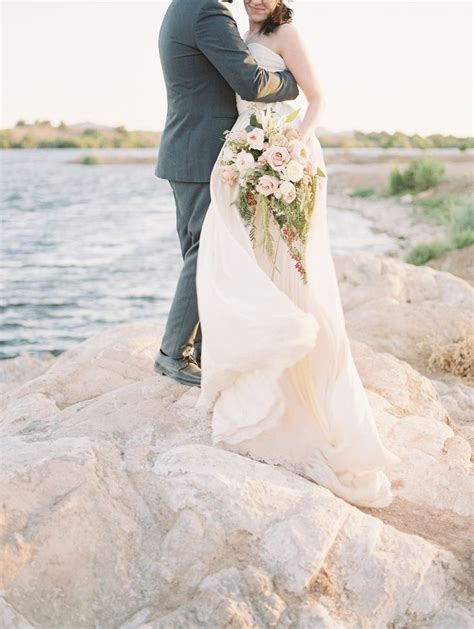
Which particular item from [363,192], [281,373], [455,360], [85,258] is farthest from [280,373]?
[363,192]

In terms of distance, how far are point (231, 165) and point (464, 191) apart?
2223cm

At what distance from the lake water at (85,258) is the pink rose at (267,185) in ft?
25.0

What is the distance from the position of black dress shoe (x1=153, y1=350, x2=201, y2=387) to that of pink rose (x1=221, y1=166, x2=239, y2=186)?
1155mm

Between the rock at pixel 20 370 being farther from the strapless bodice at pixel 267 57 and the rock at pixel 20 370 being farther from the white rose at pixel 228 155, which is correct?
the strapless bodice at pixel 267 57

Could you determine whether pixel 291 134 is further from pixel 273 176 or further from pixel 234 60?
pixel 234 60

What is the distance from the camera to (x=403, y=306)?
8.85 metres

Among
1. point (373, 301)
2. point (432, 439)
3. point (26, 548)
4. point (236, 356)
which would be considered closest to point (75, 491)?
point (26, 548)

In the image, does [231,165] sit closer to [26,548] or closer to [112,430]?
[112,430]

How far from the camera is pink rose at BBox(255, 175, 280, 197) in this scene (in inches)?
160

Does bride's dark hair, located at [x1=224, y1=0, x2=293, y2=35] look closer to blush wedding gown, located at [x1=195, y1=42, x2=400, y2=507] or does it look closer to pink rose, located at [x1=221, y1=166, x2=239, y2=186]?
blush wedding gown, located at [x1=195, y1=42, x2=400, y2=507]

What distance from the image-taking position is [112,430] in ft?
13.8

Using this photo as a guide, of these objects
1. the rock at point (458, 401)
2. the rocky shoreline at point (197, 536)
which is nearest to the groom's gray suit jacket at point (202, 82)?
the rocky shoreline at point (197, 536)

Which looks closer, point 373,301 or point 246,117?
point 246,117

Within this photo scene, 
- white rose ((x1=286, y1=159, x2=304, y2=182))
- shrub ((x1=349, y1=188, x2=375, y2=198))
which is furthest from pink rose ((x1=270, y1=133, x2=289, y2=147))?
shrub ((x1=349, y1=188, x2=375, y2=198))
